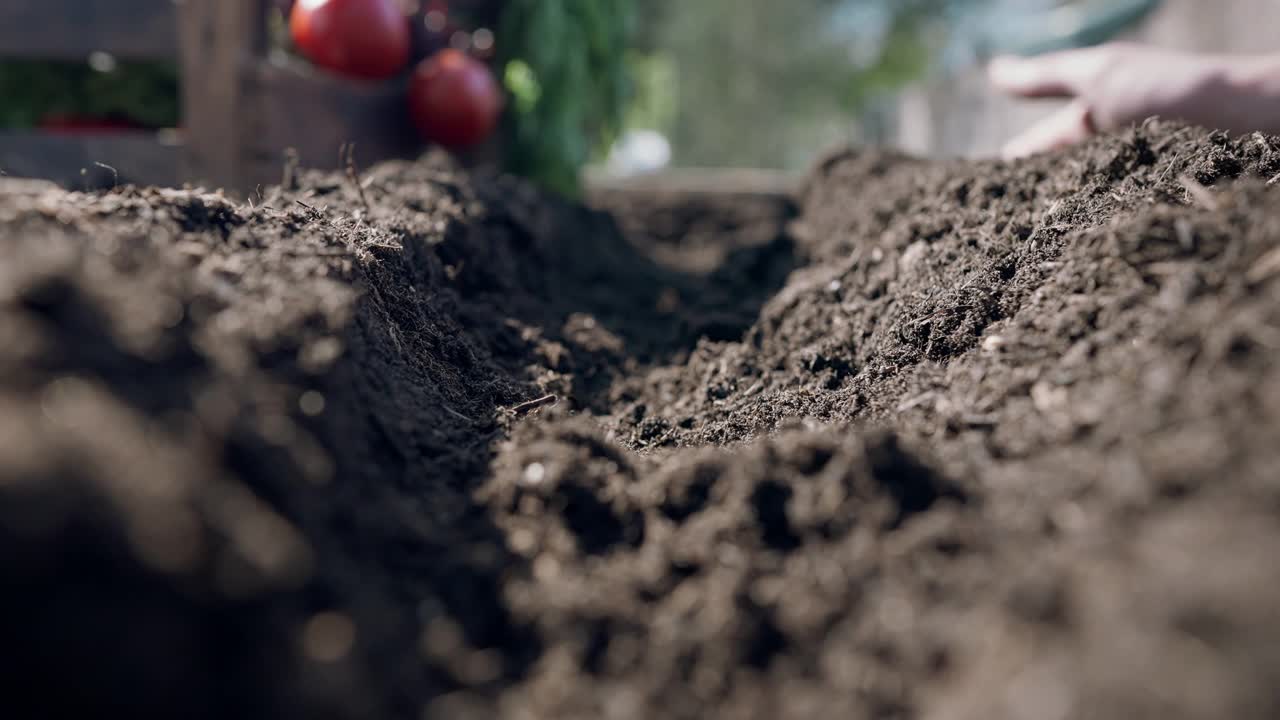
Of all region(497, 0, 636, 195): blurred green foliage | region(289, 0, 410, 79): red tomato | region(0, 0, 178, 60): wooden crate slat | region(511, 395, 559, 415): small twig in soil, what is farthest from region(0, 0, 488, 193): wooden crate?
region(511, 395, 559, 415): small twig in soil

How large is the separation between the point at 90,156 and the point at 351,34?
1.45m

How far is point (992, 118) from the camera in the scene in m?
8.45

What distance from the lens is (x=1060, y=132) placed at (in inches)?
130

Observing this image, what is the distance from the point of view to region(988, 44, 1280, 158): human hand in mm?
2590

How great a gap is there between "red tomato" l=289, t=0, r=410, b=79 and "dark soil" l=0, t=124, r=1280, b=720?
295 cm

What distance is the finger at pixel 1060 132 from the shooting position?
3.18 meters

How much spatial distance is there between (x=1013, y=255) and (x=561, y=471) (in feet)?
4.23

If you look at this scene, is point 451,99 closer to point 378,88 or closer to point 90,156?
point 378,88

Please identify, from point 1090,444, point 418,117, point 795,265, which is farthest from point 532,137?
point 1090,444

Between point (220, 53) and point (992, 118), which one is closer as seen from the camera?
point (220, 53)

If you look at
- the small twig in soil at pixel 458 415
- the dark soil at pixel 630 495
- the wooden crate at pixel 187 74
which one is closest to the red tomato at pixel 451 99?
the wooden crate at pixel 187 74

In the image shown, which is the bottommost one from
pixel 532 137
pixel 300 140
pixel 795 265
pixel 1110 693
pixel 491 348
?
pixel 1110 693

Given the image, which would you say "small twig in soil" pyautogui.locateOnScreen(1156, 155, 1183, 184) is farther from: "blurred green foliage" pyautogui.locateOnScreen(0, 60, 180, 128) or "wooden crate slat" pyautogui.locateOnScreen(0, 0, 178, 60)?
"blurred green foliage" pyautogui.locateOnScreen(0, 60, 180, 128)

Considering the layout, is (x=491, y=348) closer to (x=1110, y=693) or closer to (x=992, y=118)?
(x=1110, y=693)
